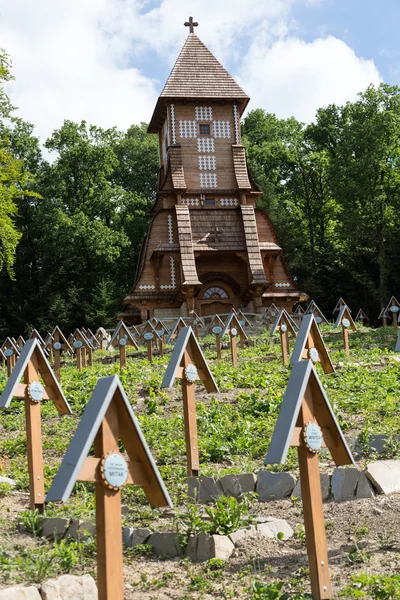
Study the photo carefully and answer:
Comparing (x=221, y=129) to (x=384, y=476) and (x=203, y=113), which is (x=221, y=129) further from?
(x=384, y=476)

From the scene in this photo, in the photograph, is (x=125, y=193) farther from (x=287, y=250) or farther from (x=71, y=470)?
(x=71, y=470)

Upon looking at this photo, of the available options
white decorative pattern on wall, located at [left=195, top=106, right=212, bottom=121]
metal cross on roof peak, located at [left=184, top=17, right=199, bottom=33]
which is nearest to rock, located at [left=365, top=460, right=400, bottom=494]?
white decorative pattern on wall, located at [left=195, top=106, right=212, bottom=121]

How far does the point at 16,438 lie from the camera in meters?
11.0

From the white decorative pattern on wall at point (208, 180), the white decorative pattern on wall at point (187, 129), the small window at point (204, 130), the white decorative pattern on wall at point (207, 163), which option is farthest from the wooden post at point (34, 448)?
the small window at point (204, 130)

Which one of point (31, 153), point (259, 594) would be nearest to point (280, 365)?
point (259, 594)

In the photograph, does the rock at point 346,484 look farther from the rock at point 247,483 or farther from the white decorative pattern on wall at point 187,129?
the white decorative pattern on wall at point 187,129

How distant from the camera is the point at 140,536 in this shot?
6402 mm

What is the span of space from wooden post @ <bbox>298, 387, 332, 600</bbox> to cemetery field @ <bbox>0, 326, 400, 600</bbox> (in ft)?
0.58

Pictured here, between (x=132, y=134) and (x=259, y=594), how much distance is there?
48.6 metres

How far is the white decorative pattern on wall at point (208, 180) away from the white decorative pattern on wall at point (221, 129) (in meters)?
1.79

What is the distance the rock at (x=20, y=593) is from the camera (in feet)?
15.9

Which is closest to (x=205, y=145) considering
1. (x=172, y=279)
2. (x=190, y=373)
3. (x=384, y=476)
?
(x=172, y=279)

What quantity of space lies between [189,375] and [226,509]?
1939 millimetres

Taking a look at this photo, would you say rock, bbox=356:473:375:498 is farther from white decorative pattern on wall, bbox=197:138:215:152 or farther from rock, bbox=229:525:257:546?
white decorative pattern on wall, bbox=197:138:215:152
